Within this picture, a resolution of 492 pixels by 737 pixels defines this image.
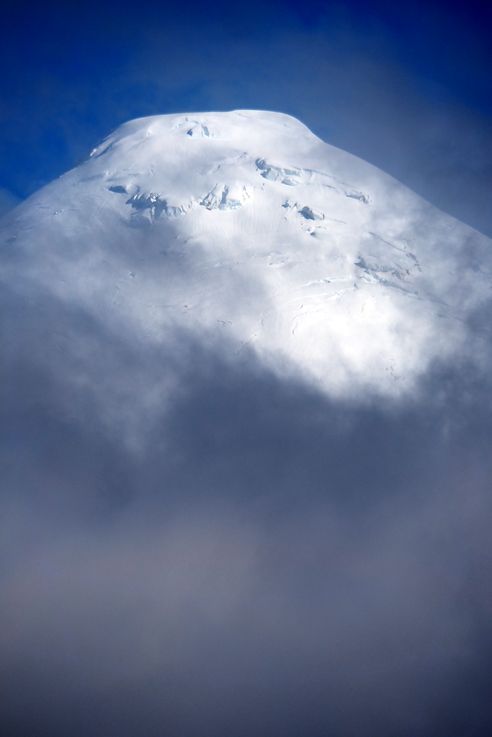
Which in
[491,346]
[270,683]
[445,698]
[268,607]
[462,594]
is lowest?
[270,683]

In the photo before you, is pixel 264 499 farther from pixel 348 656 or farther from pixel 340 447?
pixel 348 656

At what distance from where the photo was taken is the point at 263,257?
97.3 feet

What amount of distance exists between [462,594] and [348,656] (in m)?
7.13

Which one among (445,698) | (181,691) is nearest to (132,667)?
(181,691)

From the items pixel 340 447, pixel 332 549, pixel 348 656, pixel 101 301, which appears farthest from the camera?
pixel 101 301

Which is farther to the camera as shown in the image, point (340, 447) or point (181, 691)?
point (340, 447)

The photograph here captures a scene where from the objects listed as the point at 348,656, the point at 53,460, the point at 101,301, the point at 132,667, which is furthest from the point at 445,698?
the point at 101,301

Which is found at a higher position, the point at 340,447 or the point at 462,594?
the point at 340,447

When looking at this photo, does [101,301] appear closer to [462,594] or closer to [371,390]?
[371,390]

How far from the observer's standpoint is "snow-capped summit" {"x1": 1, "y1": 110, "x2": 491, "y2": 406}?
27672 mm

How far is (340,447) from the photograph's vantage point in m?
26.4

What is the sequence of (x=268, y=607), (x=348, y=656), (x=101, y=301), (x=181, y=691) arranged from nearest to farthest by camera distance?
1. (x=181, y=691)
2. (x=348, y=656)
3. (x=268, y=607)
4. (x=101, y=301)

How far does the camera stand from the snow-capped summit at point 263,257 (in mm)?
27672

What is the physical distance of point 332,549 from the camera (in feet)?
80.8
